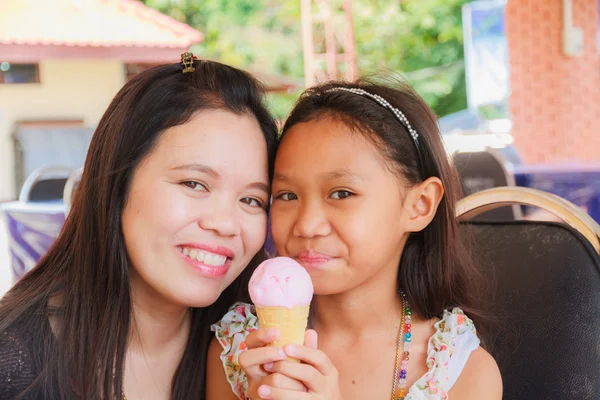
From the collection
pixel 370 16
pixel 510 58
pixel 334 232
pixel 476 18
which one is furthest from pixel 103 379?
pixel 370 16

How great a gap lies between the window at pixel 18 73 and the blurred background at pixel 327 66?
0.9 inches

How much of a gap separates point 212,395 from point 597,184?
4829 millimetres

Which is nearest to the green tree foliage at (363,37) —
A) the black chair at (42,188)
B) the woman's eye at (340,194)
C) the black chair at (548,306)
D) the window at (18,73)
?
the window at (18,73)

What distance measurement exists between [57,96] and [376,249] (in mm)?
13516

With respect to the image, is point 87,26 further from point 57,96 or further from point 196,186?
point 196,186

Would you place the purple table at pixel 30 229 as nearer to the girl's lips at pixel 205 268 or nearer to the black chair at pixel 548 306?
the girl's lips at pixel 205 268

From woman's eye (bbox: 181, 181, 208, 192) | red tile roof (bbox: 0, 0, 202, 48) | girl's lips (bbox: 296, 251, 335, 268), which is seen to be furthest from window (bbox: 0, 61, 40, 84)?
girl's lips (bbox: 296, 251, 335, 268)

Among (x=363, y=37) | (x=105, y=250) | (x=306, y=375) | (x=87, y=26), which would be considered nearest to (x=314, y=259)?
(x=306, y=375)

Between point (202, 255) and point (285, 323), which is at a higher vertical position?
point (202, 255)

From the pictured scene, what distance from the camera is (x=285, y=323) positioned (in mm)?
1479

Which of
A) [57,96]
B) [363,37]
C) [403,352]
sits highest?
[363,37]

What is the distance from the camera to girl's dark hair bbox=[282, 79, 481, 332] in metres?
1.89

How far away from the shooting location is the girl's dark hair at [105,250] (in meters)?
1.73

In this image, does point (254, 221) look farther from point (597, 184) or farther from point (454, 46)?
point (454, 46)
